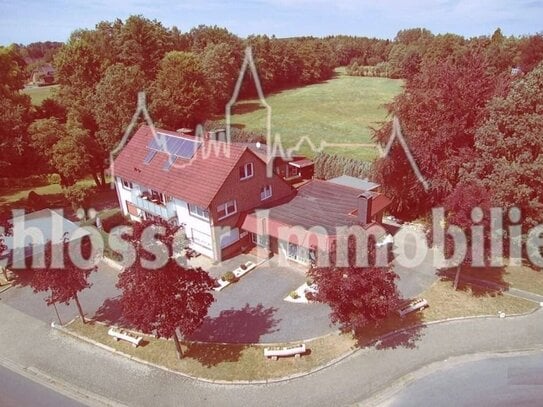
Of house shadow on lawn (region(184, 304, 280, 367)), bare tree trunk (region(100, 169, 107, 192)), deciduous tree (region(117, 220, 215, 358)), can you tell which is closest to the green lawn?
bare tree trunk (region(100, 169, 107, 192))

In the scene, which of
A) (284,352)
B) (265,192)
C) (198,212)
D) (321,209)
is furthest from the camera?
(265,192)

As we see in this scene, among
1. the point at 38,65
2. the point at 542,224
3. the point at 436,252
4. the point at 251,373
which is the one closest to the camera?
the point at 251,373

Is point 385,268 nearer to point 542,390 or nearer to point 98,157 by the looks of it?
point 542,390

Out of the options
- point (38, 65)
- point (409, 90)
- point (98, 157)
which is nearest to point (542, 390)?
point (409, 90)

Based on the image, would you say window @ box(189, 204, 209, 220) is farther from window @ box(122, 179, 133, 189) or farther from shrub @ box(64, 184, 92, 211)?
shrub @ box(64, 184, 92, 211)

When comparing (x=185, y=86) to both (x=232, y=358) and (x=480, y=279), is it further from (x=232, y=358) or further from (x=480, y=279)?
(x=480, y=279)

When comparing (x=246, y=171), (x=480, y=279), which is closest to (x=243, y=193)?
(x=246, y=171)
